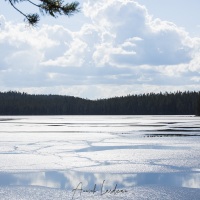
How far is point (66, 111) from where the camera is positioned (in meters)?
198

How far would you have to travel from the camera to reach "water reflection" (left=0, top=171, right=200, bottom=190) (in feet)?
32.3

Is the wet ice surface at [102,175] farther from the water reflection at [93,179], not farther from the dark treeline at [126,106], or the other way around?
the dark treeline at [126,106]

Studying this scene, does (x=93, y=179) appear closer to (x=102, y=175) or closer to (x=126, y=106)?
(x=102, y=175)

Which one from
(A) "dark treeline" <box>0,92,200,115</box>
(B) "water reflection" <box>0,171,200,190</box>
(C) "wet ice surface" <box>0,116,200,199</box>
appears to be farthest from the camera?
(A) "dark treeline" <box>0,92,200,115</box>

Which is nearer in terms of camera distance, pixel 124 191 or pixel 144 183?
pixel 124 191

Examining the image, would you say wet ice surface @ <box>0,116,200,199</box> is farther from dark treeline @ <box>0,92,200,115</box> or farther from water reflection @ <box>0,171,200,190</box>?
dark treeline @ <box>0,92,200,115</box>

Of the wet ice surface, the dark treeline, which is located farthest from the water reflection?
the dark treeline

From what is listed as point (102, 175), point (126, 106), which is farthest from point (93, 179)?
point (126, 106)

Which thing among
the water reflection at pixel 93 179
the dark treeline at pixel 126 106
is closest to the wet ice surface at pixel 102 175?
the water reflection at pixel 93 179

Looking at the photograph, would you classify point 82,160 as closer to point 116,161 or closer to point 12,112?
point 116,161

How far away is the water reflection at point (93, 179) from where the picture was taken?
984cm

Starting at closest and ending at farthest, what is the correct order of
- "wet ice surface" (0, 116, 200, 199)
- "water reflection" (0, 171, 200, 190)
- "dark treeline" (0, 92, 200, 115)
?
"wet ice surface" (0, 116, 200, 199) < "water reflection" (0, 171, 200, 190) < "dark treeline" (0, 92, 200, 115)

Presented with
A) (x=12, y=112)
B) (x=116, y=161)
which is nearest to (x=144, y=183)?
(x=116, y=161)

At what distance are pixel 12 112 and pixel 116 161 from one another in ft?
605
